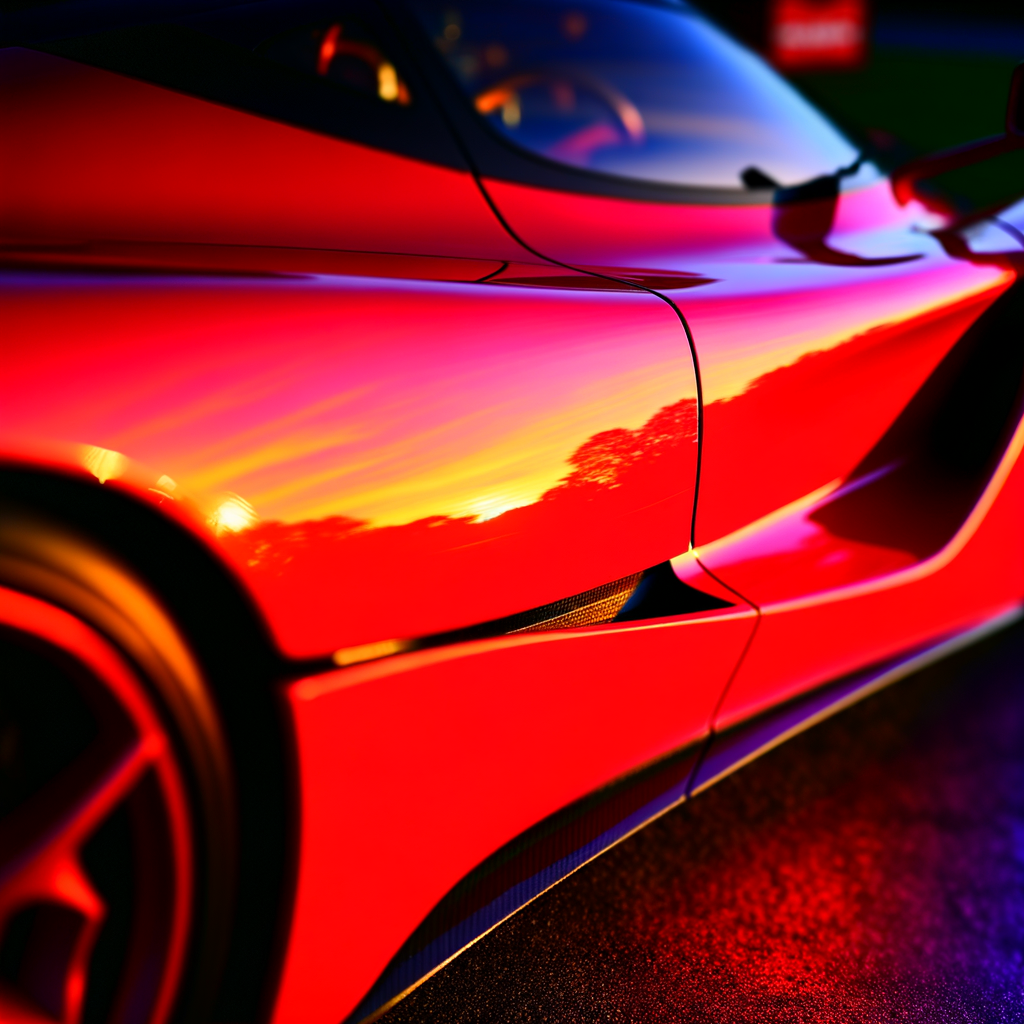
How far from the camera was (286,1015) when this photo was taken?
1.06m

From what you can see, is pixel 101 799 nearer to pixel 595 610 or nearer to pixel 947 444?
pixel 595 610

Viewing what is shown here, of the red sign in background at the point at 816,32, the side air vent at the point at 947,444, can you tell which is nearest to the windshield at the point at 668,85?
the side air vent at the point at 947,444

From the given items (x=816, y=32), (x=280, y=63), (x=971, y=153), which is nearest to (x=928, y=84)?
(x=816, y=32)

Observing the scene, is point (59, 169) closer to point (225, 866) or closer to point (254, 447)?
point (254, 447)

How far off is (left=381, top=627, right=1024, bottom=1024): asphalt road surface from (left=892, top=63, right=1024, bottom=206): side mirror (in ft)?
3.77

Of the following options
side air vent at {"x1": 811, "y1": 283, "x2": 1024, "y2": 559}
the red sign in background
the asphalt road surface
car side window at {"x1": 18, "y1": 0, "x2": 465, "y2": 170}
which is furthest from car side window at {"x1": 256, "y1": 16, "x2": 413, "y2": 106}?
the red sign in background

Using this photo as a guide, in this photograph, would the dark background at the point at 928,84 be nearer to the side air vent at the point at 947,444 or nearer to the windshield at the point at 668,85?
the windshield at the point at 668,85

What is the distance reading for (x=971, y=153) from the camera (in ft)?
5.96

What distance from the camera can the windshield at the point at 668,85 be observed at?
1764 millimetres

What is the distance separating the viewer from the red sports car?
0.90 meters

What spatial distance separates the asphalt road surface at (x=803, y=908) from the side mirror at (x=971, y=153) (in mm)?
1148

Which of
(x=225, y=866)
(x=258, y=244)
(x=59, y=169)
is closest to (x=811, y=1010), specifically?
(x=225, y=866)

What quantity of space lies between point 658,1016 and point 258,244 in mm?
1185

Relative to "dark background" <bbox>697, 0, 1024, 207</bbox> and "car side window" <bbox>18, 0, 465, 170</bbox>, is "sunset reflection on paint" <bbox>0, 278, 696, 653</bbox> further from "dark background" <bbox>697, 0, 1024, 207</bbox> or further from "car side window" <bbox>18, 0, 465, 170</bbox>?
"dark background" <bbox>697, 0, 1024, 207</bbox>
